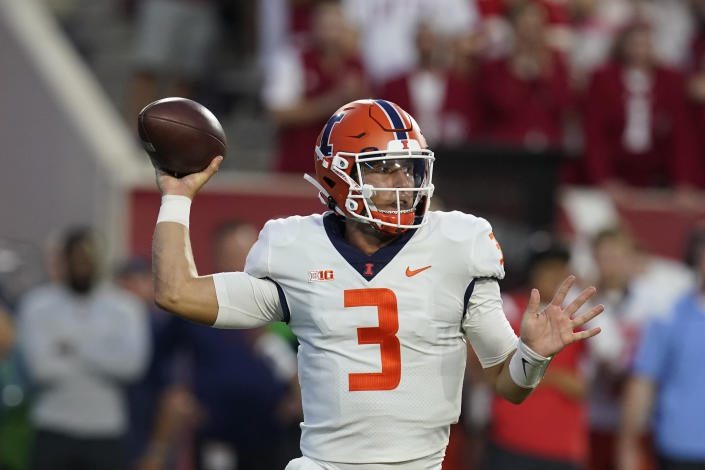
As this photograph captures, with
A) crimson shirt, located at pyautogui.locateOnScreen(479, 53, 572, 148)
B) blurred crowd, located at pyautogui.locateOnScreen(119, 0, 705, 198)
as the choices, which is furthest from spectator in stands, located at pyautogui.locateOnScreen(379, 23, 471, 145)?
crimson shirt, located at pyautogui.locateOnScreen(479, 53, 572, 148)

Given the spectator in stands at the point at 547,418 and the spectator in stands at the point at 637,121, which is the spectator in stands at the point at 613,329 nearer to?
the spectator in stands at the point at 547,418

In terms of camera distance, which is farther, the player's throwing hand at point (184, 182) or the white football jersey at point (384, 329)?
the player's throwing hand at point (184, 182)

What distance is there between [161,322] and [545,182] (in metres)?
2.35

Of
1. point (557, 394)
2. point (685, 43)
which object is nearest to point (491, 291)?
point (557, 394)

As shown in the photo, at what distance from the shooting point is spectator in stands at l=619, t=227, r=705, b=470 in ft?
22.2

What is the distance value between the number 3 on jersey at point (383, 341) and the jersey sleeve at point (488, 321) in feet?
0.74

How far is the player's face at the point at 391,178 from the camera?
406 cm

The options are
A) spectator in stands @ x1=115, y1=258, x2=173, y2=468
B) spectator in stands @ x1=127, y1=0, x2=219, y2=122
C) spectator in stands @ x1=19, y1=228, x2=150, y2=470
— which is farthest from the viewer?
spectator in stands @ x1=127, y1=0, x2=219, y2=122

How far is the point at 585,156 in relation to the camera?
945 centimetres

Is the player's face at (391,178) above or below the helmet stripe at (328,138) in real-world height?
below

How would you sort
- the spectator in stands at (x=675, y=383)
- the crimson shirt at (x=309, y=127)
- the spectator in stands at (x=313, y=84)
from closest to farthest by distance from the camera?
the spectator in stands at (x=675, y=383)
the spectator in stands at (x=313, y=84)
the crimson shirt at (x=309, y=127)

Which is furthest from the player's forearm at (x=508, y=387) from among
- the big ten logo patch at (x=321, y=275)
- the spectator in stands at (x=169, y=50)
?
the spectator in stands at (x=169, y=50)

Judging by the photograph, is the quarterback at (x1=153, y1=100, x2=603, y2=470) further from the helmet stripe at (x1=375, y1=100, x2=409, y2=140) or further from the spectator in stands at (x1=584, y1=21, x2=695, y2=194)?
the spectator in stands at (x1=584, y1=21, x2=695, y2=194)

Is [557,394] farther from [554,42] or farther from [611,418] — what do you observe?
[554,42]
